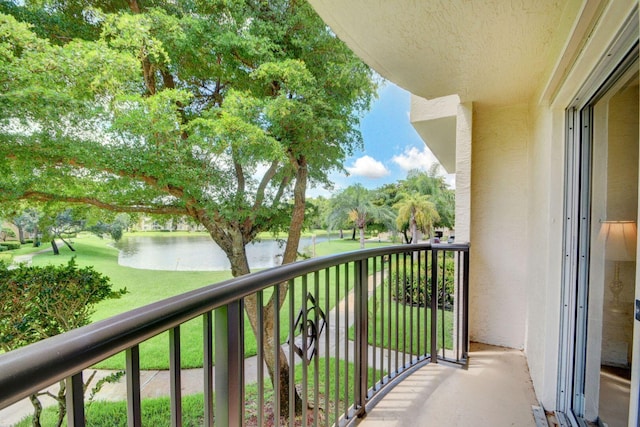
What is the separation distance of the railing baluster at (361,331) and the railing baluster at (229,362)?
87 centimetres

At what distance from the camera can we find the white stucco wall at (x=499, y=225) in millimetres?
2582

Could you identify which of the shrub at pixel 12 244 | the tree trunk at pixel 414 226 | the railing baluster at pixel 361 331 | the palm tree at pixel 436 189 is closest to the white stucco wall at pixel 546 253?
the railing baluster at pixel 361 331

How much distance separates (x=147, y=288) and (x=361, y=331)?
737 centimetres

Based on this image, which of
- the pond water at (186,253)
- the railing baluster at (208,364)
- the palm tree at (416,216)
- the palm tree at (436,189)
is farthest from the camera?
the palm tree at (436,189)

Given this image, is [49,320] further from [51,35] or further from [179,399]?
[51,35]

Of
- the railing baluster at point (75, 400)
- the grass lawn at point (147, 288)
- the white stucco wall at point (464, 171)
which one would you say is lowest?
the grass lawn at point (147, 288)

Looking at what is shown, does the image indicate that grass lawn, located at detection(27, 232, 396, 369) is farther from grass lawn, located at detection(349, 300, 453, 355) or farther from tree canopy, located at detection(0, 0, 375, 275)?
tree canopy, located at detection(0, 0, 375, 275)

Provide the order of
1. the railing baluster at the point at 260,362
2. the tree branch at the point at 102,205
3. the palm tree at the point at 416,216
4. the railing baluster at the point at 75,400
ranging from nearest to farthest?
the railing baluster at the point at 75,400 < the railing baluster at the point at 260,362 < the tree branch at the point at 102,205 < the palm tree at the point at 416,216

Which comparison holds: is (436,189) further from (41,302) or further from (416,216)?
(41,302)

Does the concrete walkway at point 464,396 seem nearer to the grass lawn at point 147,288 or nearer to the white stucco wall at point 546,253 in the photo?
the white stucco wall at point 546,253

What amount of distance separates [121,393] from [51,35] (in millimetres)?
5903

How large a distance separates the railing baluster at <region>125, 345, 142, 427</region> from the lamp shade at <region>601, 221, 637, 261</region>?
1.56 metres

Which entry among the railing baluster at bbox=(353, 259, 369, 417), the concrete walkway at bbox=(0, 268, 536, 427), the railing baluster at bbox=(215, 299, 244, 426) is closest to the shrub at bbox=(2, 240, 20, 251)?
the concrete walkway at bbox=(0, 268, 536, 427)

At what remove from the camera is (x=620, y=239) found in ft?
3.96
